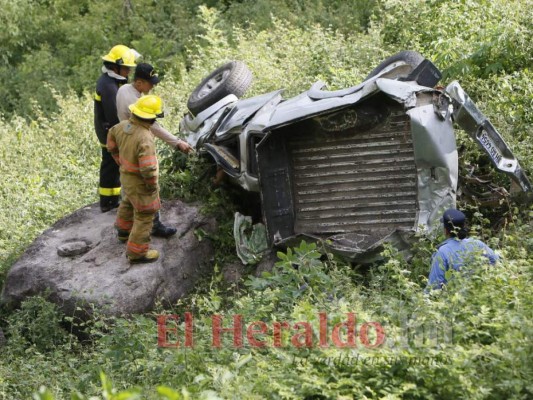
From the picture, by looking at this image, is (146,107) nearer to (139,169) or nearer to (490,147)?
(139,169)

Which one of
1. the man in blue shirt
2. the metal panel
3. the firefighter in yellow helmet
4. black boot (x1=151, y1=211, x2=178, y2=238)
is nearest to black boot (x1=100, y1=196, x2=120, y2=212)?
black boot (x1=151, y1=211, x2=178, y2=238)

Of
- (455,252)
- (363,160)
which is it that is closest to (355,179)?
(363,160)

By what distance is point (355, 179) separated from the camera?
7629 mm

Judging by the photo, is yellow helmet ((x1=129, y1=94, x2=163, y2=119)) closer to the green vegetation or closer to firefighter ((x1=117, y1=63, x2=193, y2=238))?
firefighter ((x1=117, y1=63, x2=193, y2=238))

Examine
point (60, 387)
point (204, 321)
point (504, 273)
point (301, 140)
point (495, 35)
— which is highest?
point (495, 35)

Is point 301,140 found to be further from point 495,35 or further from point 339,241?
point 495,35

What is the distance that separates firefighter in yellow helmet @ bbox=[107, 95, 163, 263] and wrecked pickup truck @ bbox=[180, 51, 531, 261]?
847 mm

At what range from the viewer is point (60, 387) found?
6203mm

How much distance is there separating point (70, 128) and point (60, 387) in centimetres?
664

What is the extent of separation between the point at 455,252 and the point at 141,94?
11.4ft

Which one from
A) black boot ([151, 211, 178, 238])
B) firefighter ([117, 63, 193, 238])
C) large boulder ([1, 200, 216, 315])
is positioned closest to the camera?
large boulder ([1, 200, 216, 315])

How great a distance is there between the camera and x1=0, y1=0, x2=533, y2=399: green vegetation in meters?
4.93

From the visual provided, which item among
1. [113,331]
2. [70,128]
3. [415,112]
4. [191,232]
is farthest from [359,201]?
[70,128]

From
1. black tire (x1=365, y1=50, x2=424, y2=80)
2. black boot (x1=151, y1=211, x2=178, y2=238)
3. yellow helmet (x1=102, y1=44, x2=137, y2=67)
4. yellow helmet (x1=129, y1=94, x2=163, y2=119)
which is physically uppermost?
yellow helmet (x1=102, y1=44, x2=137, y2=67)
